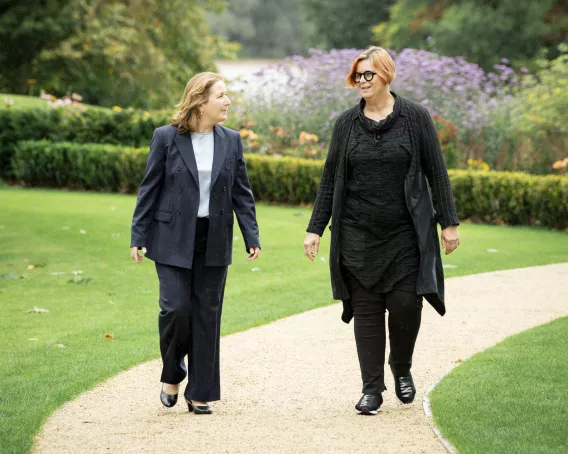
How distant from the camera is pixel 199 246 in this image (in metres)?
4.96

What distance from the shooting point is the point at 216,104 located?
492 centimetres

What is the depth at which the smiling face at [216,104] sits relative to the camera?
16.1 ft

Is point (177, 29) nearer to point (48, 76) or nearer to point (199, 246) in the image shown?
point (48, 76)

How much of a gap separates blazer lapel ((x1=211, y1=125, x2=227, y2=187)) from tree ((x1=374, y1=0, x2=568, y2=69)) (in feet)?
98.0

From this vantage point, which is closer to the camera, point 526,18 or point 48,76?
point 48,76

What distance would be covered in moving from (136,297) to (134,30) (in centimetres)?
2367

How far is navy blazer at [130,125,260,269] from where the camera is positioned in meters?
4.91

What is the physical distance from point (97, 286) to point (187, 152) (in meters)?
4.49

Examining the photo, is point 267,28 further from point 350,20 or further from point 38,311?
point 38,311

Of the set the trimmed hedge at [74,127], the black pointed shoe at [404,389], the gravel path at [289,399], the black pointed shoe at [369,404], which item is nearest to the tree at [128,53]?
the trimmed hedge at [74,127]

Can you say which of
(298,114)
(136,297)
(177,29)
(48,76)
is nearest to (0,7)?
(48,76)

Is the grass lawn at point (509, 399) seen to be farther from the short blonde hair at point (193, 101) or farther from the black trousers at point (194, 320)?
the short blonde hair at point (193, 101)

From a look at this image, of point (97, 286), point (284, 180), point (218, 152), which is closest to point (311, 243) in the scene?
point (218, 152)

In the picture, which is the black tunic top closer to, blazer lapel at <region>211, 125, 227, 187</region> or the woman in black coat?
the woman in black coat
